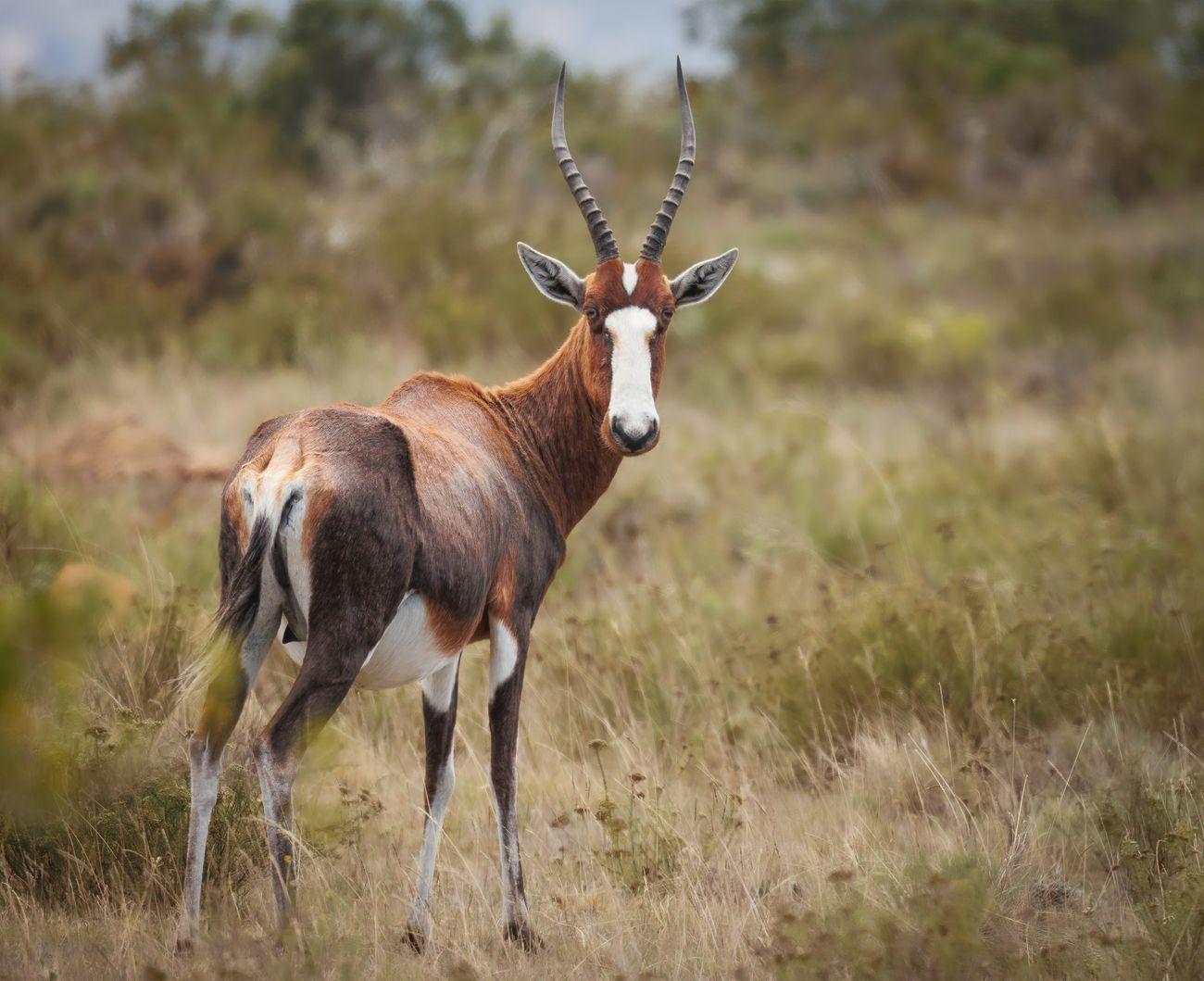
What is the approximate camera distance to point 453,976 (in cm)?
370

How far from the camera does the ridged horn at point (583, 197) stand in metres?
5.11

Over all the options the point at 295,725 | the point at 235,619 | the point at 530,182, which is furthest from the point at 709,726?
the point at 530,182

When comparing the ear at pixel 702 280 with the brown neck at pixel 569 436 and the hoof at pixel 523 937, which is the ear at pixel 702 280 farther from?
the hoof at pixel 523 937

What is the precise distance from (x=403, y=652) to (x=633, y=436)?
1.14 metres

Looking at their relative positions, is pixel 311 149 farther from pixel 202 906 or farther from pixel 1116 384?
pixel 202 906

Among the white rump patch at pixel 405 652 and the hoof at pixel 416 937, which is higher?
the white rump patch at pixel 405 652

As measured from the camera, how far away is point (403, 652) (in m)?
4.00

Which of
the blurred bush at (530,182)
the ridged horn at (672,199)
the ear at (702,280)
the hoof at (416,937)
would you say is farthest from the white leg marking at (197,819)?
the blurred bush at (530,182)

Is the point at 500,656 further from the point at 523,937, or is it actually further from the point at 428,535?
the point at 523,937

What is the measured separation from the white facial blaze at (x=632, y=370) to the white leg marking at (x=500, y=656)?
853 mm

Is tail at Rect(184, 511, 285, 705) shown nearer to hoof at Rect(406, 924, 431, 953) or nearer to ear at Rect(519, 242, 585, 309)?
hoof at Rect(406, 924, 431, 953)

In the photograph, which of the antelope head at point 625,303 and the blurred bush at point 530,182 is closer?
the antelope head at point 625,303

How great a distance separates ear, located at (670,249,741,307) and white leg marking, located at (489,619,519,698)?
1.79 m

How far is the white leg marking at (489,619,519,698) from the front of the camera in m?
4.41
